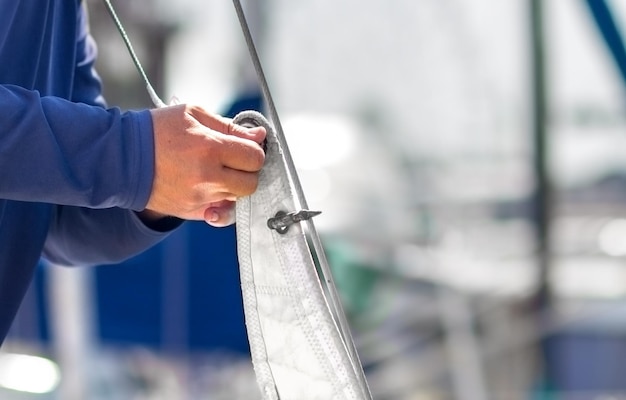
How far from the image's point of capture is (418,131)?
4.58 metres

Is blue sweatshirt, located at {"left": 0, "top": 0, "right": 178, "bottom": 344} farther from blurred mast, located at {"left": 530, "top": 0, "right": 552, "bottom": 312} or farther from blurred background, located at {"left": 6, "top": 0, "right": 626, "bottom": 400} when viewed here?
blurred mast, located at {"left": 530, "top": 0, "right": 552, "bottom": 312}

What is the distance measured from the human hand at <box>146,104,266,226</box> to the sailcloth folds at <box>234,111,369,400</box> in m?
0.03

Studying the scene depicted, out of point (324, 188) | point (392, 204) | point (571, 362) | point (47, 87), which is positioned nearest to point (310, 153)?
point (324, 188)

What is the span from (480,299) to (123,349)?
3.93ft

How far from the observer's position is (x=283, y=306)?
1169 millimetres

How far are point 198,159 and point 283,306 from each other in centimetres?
17

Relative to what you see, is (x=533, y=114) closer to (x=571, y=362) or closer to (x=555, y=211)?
(x=555, y=211)

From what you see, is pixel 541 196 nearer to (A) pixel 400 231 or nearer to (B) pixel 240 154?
(A) pixel 400 231

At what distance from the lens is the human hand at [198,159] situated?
43.7 inches

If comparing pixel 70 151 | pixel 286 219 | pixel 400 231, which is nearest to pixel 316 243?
pixel 286 219

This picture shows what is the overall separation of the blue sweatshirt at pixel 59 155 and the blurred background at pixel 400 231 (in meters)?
1.68

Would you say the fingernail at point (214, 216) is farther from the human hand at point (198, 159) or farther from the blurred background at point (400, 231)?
the blurred background at point (400, 231)

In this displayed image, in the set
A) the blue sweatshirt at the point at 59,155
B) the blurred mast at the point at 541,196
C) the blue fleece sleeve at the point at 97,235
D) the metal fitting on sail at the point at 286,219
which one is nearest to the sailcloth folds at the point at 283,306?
the metal fitting on sail at the point at 286,219

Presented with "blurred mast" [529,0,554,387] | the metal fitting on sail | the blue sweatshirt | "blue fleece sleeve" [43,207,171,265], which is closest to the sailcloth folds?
the metal fitting on sail
